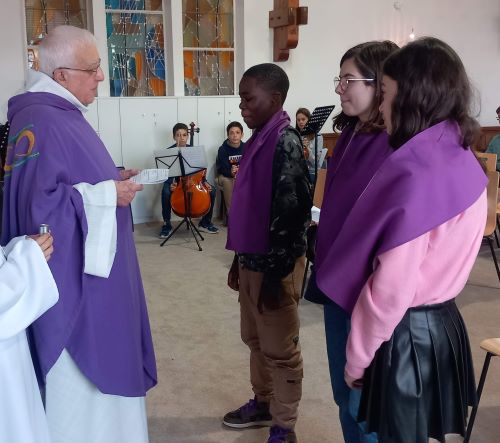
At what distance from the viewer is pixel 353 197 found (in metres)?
1.56

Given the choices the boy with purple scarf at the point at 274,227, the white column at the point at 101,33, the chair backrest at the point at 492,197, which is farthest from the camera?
the white column at the point at 101,33

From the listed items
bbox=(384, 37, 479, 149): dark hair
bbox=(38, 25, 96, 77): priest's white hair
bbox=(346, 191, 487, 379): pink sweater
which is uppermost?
bbox=(38, 25, 96, 77): priest's white hair

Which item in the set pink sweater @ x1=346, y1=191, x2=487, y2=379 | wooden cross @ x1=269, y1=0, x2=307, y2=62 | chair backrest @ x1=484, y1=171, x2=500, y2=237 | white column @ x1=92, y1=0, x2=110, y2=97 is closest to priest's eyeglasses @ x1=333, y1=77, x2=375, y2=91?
pink sweater @ x1=346, y1=191, x2=487, y2=379

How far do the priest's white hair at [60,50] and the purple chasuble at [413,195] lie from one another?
3.45 feet

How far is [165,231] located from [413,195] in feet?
15.4

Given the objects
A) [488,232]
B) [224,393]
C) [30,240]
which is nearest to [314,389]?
[224,393]

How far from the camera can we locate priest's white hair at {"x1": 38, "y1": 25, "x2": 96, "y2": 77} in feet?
5.63

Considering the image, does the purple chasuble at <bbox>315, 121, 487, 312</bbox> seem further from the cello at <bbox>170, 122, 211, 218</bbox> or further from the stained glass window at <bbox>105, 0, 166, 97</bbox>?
the stained glass window at <bbox>105, 0, 166, 97</bbox>

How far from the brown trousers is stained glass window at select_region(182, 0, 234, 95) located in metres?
4.79

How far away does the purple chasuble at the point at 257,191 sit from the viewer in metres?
1.90

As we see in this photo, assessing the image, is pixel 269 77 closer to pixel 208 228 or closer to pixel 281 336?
pixel 281 336

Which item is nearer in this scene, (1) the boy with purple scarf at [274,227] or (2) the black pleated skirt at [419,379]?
(2) the black pleated skirt at [419,379]

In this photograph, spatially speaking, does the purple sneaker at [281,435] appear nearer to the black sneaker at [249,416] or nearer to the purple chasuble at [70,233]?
the black sneaker at [249,416]

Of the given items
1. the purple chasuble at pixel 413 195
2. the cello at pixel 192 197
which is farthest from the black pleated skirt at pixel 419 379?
the cello at pixel 192 197
